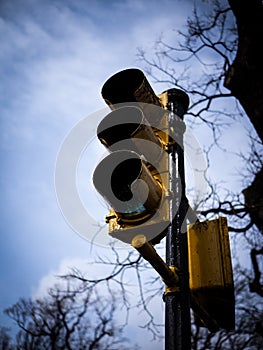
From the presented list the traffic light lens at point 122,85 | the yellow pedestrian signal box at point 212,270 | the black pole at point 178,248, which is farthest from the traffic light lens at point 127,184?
the yellow pedestrian signal box at point 212,270

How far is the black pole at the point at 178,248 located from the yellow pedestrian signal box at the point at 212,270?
0.54ft

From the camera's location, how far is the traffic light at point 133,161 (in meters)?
1.76

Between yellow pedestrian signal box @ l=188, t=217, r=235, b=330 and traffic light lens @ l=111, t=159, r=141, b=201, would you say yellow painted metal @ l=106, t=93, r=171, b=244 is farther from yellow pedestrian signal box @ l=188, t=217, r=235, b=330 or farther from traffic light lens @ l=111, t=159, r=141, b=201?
yellow pedestrian signal box @ l=188, t=217, r=235, b=330

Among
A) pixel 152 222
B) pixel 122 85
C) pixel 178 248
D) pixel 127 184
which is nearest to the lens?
pixel 152 222

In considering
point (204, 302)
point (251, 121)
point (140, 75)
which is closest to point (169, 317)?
point (204, 302)

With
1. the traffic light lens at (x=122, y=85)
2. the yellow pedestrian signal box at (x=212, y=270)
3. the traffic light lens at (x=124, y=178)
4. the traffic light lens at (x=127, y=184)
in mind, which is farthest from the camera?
the traffic light lens at (x=122, y=85)

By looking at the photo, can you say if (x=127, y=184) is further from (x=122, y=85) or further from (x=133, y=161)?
(x=122, y=85)

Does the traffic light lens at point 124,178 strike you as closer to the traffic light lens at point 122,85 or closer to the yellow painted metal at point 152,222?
the yellow painted metal at point 152,222

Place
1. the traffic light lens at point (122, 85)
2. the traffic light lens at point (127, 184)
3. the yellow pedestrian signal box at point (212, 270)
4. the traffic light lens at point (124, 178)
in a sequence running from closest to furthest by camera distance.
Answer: the traffic light lens at point (127, 184), the traffic light lens at point (124, 178), the yellow pedestrian signal box at point (212, 270), the traffic light lens at point (122, 85)

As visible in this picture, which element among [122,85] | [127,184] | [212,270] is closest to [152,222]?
[127,184]

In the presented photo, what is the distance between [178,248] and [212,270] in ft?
0.87

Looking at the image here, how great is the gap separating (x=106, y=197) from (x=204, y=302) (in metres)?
0.87

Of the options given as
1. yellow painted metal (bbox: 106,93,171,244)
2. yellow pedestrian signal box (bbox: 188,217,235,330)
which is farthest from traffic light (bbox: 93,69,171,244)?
yellow pedestrian signal box (bbox: 188,217,235,330)

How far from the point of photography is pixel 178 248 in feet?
6.59
